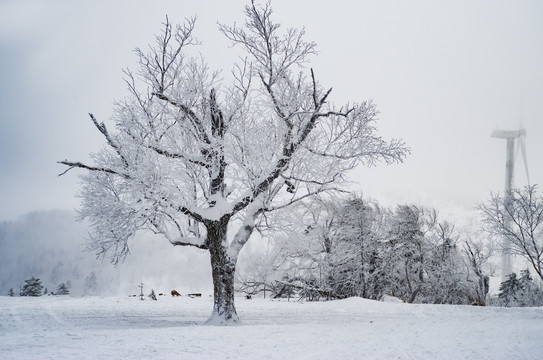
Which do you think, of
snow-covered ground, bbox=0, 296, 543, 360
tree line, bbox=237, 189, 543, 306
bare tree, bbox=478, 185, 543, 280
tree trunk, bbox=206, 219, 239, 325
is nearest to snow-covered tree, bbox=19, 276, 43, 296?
tree line, bbox=237, 189, 543, 306

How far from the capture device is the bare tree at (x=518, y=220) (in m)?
20.4

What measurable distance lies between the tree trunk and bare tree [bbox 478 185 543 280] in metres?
16.8

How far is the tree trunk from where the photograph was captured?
11.4m

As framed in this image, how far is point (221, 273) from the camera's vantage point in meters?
11.6

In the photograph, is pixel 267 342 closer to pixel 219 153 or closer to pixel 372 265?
pixel 219 153

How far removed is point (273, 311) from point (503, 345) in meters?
9.63

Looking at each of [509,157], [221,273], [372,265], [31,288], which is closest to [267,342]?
[221,273]

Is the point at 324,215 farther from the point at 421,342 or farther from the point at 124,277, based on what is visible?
the point at 124,277

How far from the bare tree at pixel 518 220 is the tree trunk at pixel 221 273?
55.0 feet

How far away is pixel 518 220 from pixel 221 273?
18.3 metres

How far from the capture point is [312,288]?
26984mm

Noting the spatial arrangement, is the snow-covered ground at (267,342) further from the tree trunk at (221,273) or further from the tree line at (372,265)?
the tree line at (372,265)

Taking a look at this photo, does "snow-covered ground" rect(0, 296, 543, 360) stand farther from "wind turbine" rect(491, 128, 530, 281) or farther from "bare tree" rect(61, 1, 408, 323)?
"wind turbine" rect(491, 128, 530, 281)

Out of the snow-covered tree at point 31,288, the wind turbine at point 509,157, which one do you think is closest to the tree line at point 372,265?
the wind turbine at point 509,157
